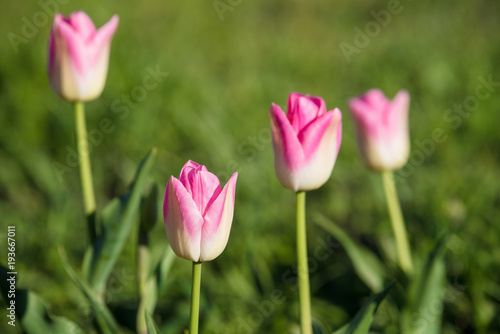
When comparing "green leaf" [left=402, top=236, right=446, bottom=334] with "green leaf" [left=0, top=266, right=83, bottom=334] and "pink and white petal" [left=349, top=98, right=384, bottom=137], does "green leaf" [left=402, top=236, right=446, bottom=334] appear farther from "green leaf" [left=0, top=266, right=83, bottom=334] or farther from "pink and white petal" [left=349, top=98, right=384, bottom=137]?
"green leaf" [left=0, top=266, right=83, bottom=334]

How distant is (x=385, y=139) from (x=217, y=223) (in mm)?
661

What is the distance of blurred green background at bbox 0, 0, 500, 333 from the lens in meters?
1.60

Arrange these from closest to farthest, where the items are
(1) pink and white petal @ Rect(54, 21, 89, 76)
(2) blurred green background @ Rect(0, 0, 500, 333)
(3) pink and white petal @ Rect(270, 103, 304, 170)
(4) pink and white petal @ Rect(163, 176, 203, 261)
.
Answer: (4) pink and white petal @ Rect(163, 176, 203, 261), (3) pink and white petal @ Rect(270, 103, 304, 170), (1) pink and white petal @ Rect(54, 21, 89, 76), (2) blurred green background @ Rect(0, 0, 500, 333)

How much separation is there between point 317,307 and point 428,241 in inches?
15.2

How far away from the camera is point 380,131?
134 cm

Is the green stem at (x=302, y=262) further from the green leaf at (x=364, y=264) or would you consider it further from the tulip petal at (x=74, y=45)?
the tulip petal at (x=74, y=45)

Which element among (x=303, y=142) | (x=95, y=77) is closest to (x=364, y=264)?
(x=303, y=142)

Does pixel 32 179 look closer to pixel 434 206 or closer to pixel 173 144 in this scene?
pixel 173 144

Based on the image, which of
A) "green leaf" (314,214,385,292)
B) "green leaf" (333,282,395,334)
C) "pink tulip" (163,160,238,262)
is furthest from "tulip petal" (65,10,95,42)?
"green leaf" (333,282,395,334)

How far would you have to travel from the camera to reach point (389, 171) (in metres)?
1.38

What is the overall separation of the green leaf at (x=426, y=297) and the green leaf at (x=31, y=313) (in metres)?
0.71

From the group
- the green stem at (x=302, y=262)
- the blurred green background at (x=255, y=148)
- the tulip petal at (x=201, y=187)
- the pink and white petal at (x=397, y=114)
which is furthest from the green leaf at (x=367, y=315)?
the pink and white petal at (x=397, y=114)

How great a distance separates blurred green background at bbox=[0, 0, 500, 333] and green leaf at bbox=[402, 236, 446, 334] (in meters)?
0.12

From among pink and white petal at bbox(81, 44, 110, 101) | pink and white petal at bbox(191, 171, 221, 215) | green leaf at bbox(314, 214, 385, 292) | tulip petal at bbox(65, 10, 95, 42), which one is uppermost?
tulip petal at bbox(65, 10, 95, 42)
